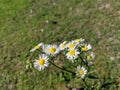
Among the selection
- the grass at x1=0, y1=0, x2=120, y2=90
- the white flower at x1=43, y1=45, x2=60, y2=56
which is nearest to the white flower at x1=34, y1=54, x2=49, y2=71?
the white flower at x1=43, y1=45, x2=60, y2=56

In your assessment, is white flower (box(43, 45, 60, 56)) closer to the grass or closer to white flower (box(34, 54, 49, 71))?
white flower (box(34, 54, 49, 71))

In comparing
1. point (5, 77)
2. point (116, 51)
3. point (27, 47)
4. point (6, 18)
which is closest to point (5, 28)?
point (6, 18)

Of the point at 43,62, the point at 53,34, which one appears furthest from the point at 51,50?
the point at 53,34

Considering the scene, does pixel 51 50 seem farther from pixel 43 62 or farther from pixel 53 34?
pixel 53 34

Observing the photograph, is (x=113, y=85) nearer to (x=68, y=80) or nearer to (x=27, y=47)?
(x=68, y=80)

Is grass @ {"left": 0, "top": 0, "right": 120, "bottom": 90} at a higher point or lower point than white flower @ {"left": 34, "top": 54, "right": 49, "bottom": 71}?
higher

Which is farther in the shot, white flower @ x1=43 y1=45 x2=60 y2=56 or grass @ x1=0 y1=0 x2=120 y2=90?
grass @ x1=0 y1=0 x2=120 y2=90

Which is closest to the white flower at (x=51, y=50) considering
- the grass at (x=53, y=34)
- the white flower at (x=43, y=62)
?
the white flower at (x=43, y=62)

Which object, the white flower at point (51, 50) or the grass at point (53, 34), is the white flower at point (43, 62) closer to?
the white flower at point (51, 50)
